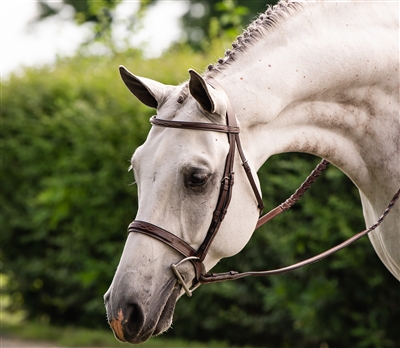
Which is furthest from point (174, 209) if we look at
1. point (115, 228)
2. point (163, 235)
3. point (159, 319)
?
point (115, 228)

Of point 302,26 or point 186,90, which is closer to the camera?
point 186,90

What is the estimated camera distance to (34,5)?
23.8m

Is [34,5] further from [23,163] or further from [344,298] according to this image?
[344,298]

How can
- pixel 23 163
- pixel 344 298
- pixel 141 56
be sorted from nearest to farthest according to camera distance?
1. pixel 344 298
2. pixel 23 163
3. pixel 141 56

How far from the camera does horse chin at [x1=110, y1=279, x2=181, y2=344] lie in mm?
2508

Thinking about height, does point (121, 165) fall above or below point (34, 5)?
above

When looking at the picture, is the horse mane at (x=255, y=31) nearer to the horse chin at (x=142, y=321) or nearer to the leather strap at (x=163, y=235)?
the leather strap at (x=163, y=235)

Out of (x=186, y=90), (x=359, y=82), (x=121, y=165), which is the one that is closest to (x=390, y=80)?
(x=359, y=82)

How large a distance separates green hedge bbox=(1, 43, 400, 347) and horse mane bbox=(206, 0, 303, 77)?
2516 millimetres

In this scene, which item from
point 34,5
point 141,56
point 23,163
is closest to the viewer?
point 23,163

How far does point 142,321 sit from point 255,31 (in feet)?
4.70

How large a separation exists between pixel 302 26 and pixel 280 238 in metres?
3.41

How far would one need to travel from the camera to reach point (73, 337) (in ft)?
25.5

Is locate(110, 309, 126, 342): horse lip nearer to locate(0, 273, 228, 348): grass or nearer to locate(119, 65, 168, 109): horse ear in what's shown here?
locate(119, 65, 168, 109): horse ear
